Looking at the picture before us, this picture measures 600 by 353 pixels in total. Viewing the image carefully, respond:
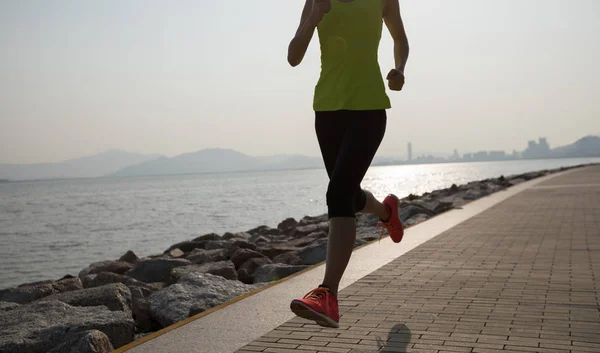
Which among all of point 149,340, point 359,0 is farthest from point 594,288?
point 149,340

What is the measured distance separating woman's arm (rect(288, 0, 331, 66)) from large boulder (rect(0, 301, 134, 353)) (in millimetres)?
1971

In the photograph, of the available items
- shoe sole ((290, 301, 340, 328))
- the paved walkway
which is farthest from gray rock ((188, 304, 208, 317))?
shoe sole ((290, 301, 340, 328))

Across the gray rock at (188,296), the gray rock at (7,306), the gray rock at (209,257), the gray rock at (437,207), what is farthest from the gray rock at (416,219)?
the gray rock at (7,306)

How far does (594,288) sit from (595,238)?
3091 millimetres

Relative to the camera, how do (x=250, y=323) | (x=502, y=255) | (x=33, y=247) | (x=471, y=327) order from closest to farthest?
(x=471, y=327) < (x=250, y=323) < (x=502, y=255) < (x=33, y=247)

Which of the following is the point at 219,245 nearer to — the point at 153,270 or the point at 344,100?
the point at 153,270

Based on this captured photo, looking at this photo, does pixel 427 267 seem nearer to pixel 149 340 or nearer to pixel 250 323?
pixel 250 323

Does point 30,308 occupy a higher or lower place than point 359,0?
lower

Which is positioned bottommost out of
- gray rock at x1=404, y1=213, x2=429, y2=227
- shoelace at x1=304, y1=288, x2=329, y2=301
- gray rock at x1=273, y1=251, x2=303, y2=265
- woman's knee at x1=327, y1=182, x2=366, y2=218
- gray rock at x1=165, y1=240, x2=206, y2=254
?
gray rock at x1=165, y1=240, x2=206, y2=254

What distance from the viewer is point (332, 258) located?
3328mm

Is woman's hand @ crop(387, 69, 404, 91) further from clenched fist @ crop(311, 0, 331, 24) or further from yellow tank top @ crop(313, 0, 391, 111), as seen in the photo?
clenched fist @ crop(311, 0, 331, 24)

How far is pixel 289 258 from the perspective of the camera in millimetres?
8148

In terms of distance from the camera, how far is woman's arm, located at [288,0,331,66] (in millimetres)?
3246

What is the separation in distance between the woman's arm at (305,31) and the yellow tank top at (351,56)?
12 cm
